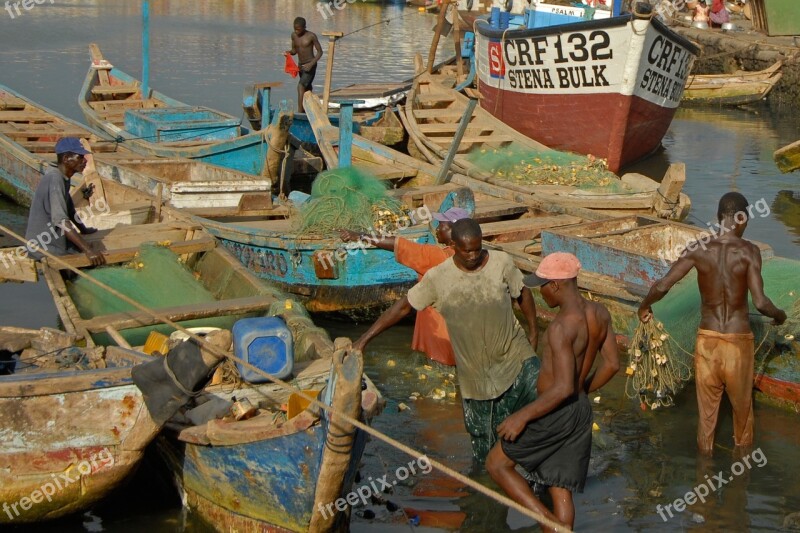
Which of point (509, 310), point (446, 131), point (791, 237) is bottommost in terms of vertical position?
point (791, 237)

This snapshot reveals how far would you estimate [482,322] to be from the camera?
5387mm

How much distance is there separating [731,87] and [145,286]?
20.8m

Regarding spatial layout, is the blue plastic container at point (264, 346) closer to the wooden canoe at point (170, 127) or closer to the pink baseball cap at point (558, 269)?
the pink baseball cap at point (558, 269)

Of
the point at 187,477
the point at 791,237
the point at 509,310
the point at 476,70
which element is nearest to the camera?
the point at 509,310

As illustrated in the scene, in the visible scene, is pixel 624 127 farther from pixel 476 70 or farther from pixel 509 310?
pixel 509 310

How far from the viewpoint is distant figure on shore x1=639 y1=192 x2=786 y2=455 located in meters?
6.34

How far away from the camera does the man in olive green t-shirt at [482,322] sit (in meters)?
5.39

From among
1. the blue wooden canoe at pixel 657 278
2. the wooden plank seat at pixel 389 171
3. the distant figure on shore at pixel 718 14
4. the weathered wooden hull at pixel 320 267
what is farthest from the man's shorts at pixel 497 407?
the distant figure on shore at pixel 718 14

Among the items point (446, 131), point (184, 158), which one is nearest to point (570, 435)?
point (184, 158)

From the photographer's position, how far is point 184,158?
12.6 metres

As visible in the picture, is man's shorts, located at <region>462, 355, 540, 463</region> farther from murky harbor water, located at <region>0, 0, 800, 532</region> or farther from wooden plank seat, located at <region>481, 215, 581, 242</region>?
wooden plank seat, located at <region>481, 215, 581, 242</region>

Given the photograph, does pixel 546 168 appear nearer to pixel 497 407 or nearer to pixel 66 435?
pixel 497 407

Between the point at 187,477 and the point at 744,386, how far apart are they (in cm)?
363

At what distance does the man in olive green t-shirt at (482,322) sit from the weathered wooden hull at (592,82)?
9.09 metres
